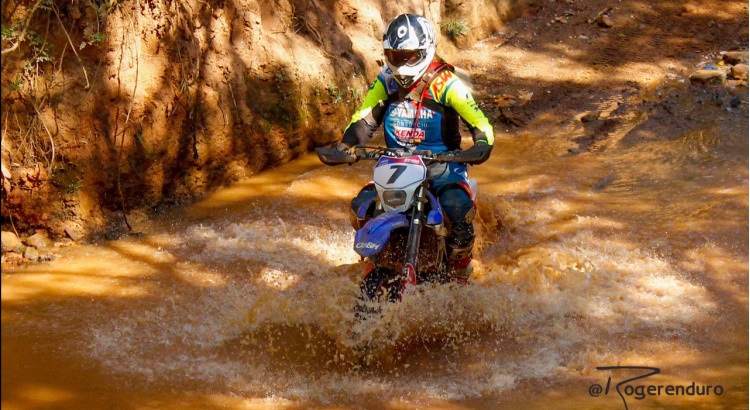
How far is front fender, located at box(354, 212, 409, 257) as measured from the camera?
14.8 ft

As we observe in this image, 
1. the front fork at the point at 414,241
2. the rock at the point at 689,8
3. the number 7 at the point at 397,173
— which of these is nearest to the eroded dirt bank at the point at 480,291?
the front fork at the point at 414,241

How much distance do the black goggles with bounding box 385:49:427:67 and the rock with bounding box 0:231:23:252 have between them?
3721 millimetres

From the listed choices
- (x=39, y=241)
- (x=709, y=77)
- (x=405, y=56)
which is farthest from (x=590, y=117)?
(x=39, y=241)

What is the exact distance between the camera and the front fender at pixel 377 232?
4512 millimetres

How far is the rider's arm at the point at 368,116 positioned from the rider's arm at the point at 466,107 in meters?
0.46

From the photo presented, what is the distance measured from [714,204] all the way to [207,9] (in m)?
5.20

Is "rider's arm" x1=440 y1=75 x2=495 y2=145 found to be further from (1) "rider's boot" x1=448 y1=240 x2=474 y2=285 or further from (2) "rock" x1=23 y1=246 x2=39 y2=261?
(2) "rock" x1=23 y1=246 x2=39 y2=261

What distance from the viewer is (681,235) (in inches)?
252

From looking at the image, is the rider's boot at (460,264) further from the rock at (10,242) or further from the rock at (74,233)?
the rock at (10,242)

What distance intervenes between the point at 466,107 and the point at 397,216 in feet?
3.11

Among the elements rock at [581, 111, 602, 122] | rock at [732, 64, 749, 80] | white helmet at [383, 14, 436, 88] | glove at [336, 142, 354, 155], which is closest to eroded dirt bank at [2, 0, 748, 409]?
rock at [581, 111, 602, 122]

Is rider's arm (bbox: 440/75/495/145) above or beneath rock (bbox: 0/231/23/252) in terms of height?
above

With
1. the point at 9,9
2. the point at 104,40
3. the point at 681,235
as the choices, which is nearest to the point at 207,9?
the point at 104,40

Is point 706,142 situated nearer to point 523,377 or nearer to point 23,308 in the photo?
point 523,377
